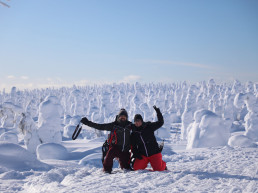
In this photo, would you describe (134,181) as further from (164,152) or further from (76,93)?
(76,93)

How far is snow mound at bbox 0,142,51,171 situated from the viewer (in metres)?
8.19

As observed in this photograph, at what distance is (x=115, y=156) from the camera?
5.41m

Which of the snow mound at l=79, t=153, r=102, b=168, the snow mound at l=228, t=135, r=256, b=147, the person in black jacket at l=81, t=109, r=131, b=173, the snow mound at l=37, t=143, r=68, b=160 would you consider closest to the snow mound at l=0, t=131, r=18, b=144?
the snow mound at l=37, t=143, r=68, b=160

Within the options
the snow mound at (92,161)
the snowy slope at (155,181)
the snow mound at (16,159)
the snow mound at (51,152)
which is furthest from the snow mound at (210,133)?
the snow mound at (16,159)

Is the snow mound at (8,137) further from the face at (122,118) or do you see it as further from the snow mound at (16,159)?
the face at (122,118)

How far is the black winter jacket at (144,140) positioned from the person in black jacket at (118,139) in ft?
0.50

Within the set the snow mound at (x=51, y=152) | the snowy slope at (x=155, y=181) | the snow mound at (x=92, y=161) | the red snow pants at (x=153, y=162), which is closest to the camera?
the snowy slope at (x=155, y=181)

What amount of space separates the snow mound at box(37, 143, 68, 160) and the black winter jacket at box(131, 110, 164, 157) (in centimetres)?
1071

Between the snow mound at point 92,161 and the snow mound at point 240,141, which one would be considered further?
the snow mound at point 240,141

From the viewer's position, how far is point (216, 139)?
15.9m

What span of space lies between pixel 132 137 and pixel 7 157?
517cm

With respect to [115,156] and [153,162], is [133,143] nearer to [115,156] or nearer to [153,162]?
[115,156]

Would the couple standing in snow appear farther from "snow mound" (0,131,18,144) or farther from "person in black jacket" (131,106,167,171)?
"snow mound" (0,131,18,144)

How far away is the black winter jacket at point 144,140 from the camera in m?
5.37
